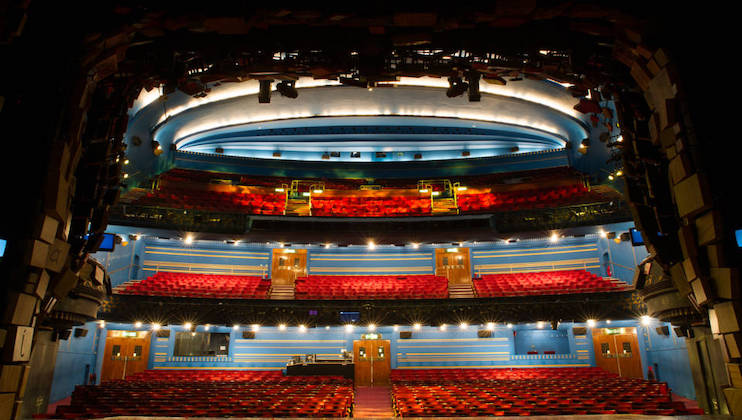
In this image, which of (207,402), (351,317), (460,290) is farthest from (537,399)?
(460,290)

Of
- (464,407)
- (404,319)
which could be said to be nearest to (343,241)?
(404,319)

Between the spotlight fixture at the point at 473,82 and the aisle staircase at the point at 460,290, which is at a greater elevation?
the spotlight fixture at the point at 473,82

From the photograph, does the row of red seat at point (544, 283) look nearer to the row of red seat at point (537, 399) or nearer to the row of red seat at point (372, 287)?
the row of red seat at point (372, 287)

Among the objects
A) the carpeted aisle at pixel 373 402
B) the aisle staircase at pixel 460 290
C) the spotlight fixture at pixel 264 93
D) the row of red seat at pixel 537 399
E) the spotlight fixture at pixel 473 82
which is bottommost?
the carpeted aisle at pixel 373 402

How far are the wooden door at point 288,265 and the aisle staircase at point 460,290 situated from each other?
24.8 ft

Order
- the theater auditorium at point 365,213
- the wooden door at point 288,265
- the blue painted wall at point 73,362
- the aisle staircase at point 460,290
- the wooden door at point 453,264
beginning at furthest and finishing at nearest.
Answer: the wooden door at point 453,264
the wooden door at point 288,265
the aisle staircase at point 460,290
the blue painted wall at point 73,362
the theater auditorium at point 365,213

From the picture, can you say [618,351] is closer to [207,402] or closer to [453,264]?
[453,264]

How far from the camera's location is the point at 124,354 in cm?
1817

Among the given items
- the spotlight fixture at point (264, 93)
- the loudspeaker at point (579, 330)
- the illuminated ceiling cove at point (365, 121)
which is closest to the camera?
the spotlight fixture at point (264, 93)

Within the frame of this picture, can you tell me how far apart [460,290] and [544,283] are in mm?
3773

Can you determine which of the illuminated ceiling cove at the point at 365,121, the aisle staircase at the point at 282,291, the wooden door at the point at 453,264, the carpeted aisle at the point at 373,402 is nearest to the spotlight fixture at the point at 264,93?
the illuminated ceiling cove at the point at 365,121

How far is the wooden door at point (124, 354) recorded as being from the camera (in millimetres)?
17812

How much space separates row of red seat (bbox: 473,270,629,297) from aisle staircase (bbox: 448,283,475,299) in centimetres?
32

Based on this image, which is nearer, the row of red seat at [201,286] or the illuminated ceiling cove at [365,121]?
the row of red seat at [201,286]
